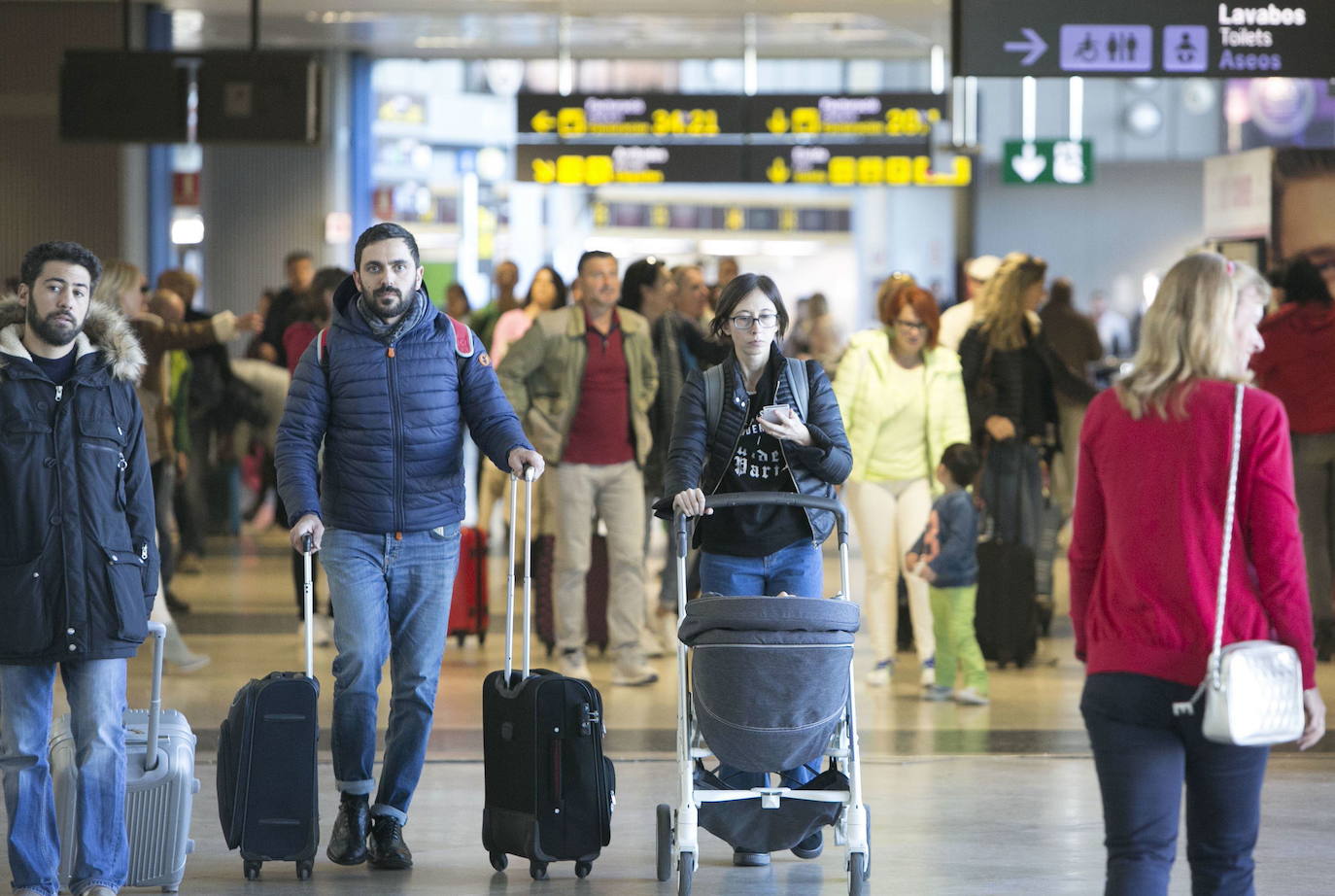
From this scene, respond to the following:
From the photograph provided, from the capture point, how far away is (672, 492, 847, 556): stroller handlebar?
508 centimetres

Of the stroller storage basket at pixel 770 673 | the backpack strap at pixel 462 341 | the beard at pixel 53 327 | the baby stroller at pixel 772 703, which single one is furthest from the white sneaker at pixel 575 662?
the beard at pixel 53 327

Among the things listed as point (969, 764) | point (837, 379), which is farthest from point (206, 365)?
point (969, 764)

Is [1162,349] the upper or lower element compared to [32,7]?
lower

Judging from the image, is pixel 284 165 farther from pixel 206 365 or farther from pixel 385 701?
pixel 385 701

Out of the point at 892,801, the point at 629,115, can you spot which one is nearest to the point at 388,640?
the point at 892,801

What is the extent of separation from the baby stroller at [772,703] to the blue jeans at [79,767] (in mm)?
1471

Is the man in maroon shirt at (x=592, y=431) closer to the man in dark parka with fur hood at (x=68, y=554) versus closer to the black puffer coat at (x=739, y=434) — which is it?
the black puffer coat at (x=739, y=434)

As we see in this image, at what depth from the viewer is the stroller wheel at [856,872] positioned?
503 cm

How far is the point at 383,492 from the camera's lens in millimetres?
5395

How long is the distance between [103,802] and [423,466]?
129 cm

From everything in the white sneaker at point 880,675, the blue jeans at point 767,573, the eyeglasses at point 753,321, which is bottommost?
the white sneaker at point 880,675

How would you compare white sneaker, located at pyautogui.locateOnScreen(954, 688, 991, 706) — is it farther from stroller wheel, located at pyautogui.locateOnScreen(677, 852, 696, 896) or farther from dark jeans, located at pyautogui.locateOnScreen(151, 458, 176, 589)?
dark jeans, located at pyautogui.locateOnScreen(151, 458, 176, 589)

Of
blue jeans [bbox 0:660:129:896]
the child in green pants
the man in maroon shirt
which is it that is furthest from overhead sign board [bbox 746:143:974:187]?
blue jeans [bbox 0:660:129:896]

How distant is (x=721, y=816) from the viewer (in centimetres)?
515
